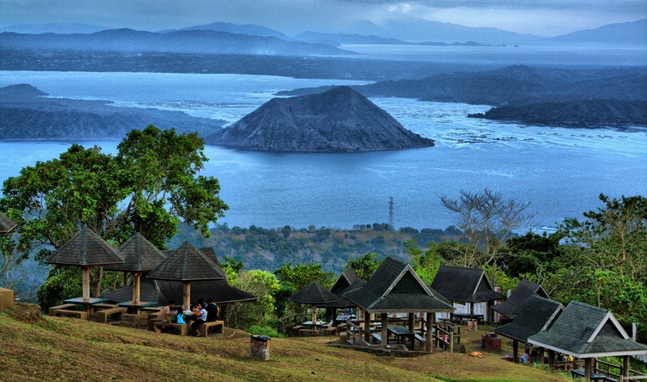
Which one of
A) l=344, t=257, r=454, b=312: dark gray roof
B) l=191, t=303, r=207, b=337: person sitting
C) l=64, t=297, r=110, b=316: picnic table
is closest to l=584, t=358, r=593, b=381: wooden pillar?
l=344, t=257, r=454, b=312: dark gray roof

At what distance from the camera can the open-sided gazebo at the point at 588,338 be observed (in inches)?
1072

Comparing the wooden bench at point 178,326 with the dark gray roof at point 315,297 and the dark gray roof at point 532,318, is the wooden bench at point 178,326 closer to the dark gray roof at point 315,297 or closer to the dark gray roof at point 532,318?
the dark gray roof at point 315,297

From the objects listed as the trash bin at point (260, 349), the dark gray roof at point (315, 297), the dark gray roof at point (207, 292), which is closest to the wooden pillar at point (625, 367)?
the dark gray roof at point (315, 297)

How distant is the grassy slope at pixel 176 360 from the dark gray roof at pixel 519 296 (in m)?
12.6

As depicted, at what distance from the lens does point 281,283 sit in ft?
148

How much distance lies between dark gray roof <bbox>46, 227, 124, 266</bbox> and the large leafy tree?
9.88 meters

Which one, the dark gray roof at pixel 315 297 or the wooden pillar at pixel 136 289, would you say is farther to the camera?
the dark gray roof at pixel 315 297

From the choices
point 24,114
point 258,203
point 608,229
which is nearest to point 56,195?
point 608,229

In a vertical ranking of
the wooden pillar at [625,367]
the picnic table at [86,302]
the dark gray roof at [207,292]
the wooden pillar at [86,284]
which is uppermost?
the wooden pillar at [86,284]

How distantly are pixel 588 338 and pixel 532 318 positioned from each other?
132 inches

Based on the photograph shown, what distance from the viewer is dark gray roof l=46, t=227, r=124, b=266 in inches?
954

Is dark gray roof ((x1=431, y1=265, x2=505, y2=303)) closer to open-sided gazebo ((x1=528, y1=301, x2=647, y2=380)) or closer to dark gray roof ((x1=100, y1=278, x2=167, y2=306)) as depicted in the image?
open-sided gazebo ((x1=528, y1=301, x2=647, y2=380))

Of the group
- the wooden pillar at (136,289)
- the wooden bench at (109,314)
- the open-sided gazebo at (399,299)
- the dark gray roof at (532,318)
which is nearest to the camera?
the wooden bench at (109,314)

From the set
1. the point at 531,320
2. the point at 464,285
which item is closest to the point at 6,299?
the point at 531,320
